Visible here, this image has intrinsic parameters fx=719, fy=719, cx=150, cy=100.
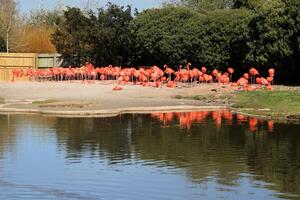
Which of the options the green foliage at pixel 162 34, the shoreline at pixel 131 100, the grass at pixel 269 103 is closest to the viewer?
the grass at pixel 269 103

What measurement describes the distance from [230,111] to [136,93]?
8.36 meters

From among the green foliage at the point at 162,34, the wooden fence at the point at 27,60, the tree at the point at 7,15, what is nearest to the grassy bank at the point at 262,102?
the green foliage at the point at 162,34

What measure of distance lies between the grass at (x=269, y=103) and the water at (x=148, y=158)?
4.80ft

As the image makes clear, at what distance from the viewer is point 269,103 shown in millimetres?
25797

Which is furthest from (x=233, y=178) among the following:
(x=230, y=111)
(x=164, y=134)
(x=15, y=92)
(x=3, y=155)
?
(x=15, y=92)

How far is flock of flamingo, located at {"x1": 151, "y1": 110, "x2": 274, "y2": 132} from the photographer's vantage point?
799 inches

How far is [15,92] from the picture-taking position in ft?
109

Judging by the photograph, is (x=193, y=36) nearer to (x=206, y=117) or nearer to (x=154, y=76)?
(x=154, y=76)

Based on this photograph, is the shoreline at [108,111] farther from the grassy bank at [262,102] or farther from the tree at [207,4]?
the tree at [207,4]

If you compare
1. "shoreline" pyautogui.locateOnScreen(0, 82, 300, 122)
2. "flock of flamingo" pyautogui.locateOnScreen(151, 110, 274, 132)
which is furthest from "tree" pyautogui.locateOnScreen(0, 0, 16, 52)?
"flock of flamingo" pyautogui.locateOnScreen(151, 110, 274, 132)

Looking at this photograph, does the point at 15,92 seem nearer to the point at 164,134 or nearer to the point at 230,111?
the point at 230,111

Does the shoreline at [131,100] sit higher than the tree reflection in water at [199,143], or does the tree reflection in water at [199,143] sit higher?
the shoreline at [131,100]

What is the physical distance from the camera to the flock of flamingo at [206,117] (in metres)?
20.3

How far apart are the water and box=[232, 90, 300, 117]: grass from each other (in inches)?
57.6
